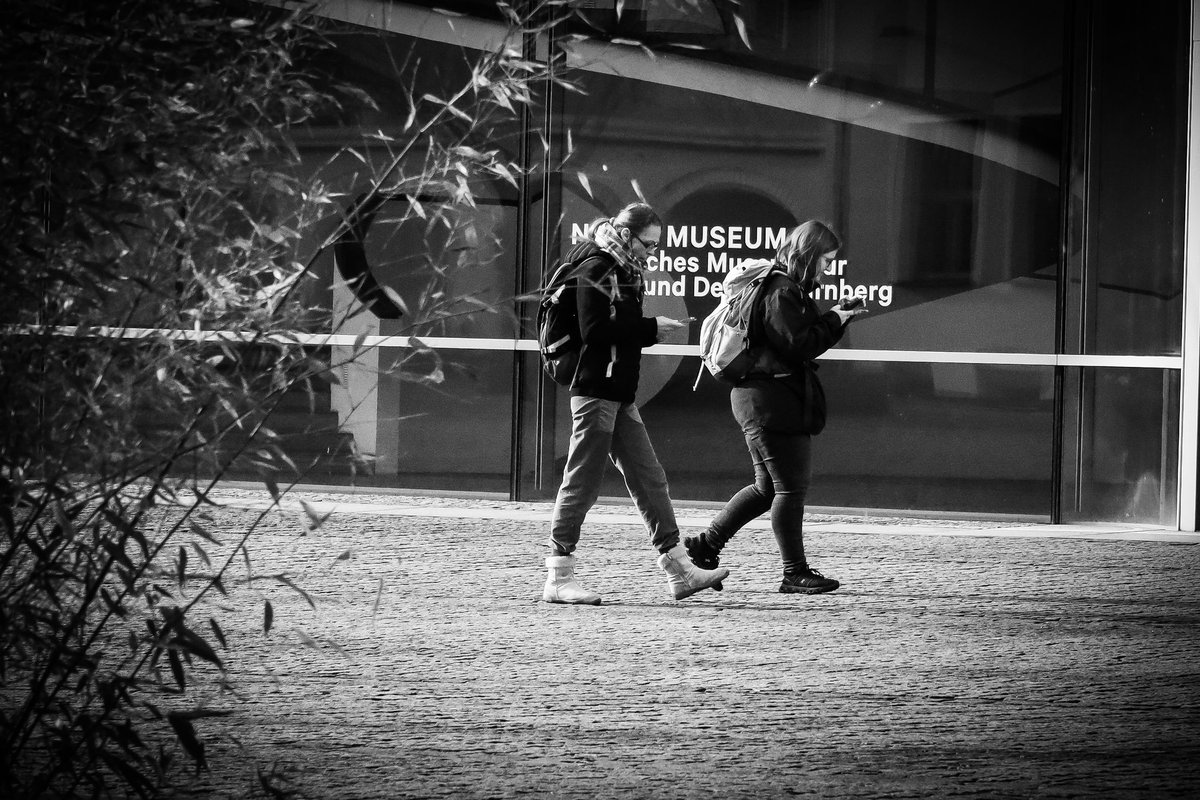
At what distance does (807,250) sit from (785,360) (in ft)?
1.75

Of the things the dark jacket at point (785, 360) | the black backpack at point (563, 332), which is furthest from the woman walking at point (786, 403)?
the black backpack at point (563, 332)

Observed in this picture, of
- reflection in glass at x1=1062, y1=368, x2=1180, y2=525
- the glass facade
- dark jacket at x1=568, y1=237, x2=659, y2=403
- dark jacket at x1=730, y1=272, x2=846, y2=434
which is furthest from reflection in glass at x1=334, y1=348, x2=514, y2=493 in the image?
dark jacket at x1=568, y1=237, x2=659, y2=403

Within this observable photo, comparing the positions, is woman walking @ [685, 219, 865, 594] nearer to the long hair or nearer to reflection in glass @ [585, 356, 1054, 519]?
the long hair

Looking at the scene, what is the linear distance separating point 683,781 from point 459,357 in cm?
724

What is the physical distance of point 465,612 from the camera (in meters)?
7.01

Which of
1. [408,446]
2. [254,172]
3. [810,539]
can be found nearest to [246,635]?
[254,172]

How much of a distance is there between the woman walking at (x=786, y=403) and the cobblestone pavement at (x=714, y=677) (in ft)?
0.89

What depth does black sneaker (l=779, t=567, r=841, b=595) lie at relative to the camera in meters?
7.52

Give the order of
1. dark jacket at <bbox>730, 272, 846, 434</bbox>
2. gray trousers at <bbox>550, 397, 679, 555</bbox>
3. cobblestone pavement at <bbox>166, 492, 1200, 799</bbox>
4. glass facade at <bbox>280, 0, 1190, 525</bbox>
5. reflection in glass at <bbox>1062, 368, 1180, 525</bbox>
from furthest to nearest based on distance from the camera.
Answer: glass facade at <bbox>280, 0, 1190, 525</bbox>
reflection in glass at <bbox>1062, 368, 1180, 525</bbox>
dark jacket at <bbox>730, 272, 846, 434</bbox>
gray trousers at <bbox>550, 397, 679, 555</bbox>
cobblestone pavement at <bbox>166, 492, 1200, 799</bbox>

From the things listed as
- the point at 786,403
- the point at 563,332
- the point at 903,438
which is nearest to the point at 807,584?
the point at 786,403

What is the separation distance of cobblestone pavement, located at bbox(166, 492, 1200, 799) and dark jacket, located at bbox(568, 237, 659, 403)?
39.7 inches

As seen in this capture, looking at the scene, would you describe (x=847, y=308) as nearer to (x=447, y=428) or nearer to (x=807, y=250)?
(x=807, y=250)

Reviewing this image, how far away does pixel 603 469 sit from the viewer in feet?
23.2

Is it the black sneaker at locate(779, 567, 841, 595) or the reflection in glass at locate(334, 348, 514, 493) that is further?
the reflection in glass at locate(334, 348, 514, 493)
